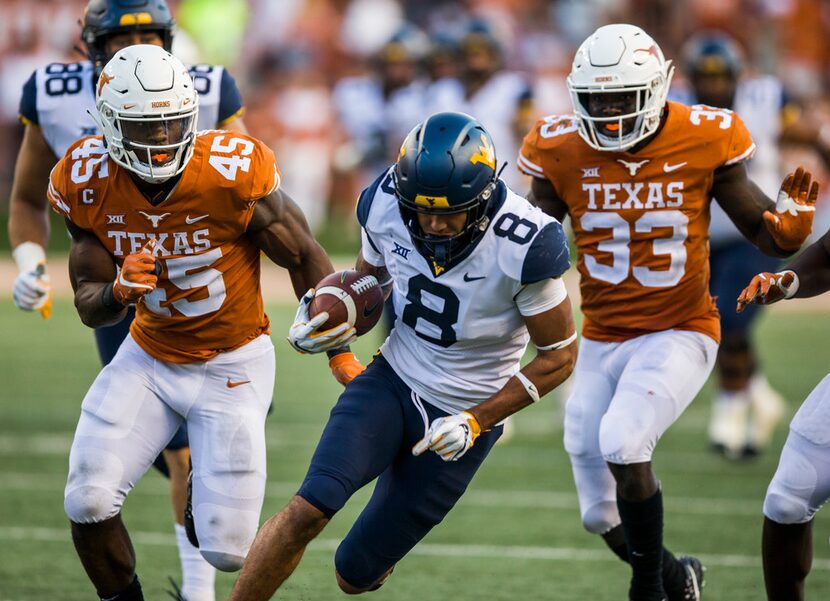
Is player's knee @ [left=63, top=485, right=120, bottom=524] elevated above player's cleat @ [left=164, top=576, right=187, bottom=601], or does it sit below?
above

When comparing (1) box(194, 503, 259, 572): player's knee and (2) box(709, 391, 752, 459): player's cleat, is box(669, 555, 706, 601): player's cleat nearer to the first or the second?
(1) box(194, 503, 259, 572): player's knee

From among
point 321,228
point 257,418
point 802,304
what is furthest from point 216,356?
point 321,228

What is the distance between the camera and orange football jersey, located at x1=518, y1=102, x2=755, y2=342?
5227 mm

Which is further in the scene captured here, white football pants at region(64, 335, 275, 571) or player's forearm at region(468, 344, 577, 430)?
white football pants at region(64, 335, 275, 571)

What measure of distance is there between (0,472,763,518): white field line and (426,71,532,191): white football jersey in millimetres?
2523

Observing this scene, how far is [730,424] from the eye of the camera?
27.2ft

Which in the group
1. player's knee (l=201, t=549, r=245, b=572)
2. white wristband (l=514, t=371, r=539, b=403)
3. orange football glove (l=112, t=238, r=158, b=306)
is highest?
orange football glove (l=112, t=238, r=158, b=306)

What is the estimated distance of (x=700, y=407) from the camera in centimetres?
1005

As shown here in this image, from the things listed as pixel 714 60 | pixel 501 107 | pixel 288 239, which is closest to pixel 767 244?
pixel 288 239

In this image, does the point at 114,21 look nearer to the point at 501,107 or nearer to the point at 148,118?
the point at 148,118

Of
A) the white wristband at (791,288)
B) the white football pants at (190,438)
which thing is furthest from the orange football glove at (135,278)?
the white wristband at (791,288)

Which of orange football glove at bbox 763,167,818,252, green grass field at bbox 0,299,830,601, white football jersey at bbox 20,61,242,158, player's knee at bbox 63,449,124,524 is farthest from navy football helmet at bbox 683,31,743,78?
player's knee at bbox 63,449,124,524

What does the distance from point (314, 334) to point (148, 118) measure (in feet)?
2.86

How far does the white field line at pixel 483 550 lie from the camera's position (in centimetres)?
616
